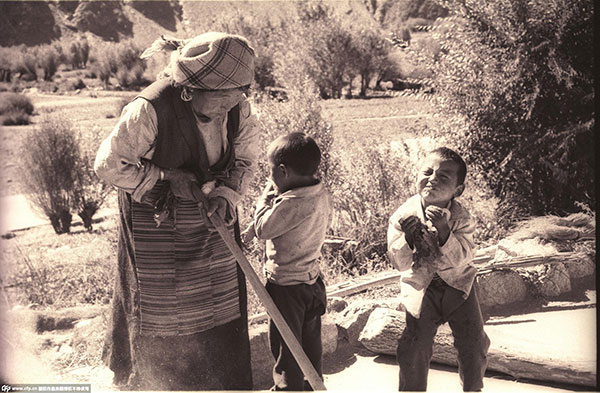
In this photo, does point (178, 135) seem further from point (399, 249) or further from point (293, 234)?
point (399, 249)

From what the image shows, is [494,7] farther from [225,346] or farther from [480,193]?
[225,346]

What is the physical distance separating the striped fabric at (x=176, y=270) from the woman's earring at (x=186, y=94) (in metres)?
0.42

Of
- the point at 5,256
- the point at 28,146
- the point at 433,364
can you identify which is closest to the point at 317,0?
the point at 28,146

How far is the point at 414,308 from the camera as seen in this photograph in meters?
2.66

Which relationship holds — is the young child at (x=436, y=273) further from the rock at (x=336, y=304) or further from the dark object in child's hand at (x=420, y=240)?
the rock at (x=336, y=304)

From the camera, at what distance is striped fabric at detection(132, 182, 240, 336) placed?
104 inches

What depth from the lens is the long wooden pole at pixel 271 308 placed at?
243 centimetres

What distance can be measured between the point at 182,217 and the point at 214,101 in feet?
1.60

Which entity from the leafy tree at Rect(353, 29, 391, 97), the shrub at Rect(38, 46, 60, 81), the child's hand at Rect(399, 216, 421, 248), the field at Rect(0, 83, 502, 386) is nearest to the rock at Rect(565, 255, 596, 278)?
the field at Rect(0, 83, 502, 386)

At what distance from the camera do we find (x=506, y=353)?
3.45 m

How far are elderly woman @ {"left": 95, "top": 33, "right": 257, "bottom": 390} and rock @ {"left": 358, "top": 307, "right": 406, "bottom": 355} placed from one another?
99 centimetres

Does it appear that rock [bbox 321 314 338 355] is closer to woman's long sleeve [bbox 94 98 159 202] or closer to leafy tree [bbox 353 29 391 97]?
woman's long sleeve [bbox 94 98 159 202]

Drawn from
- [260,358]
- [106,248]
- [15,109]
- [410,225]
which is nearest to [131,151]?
[410,225]

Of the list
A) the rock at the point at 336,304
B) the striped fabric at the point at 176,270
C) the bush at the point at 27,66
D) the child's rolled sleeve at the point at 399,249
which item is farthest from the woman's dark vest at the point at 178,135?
the bush at the point at 27,66
